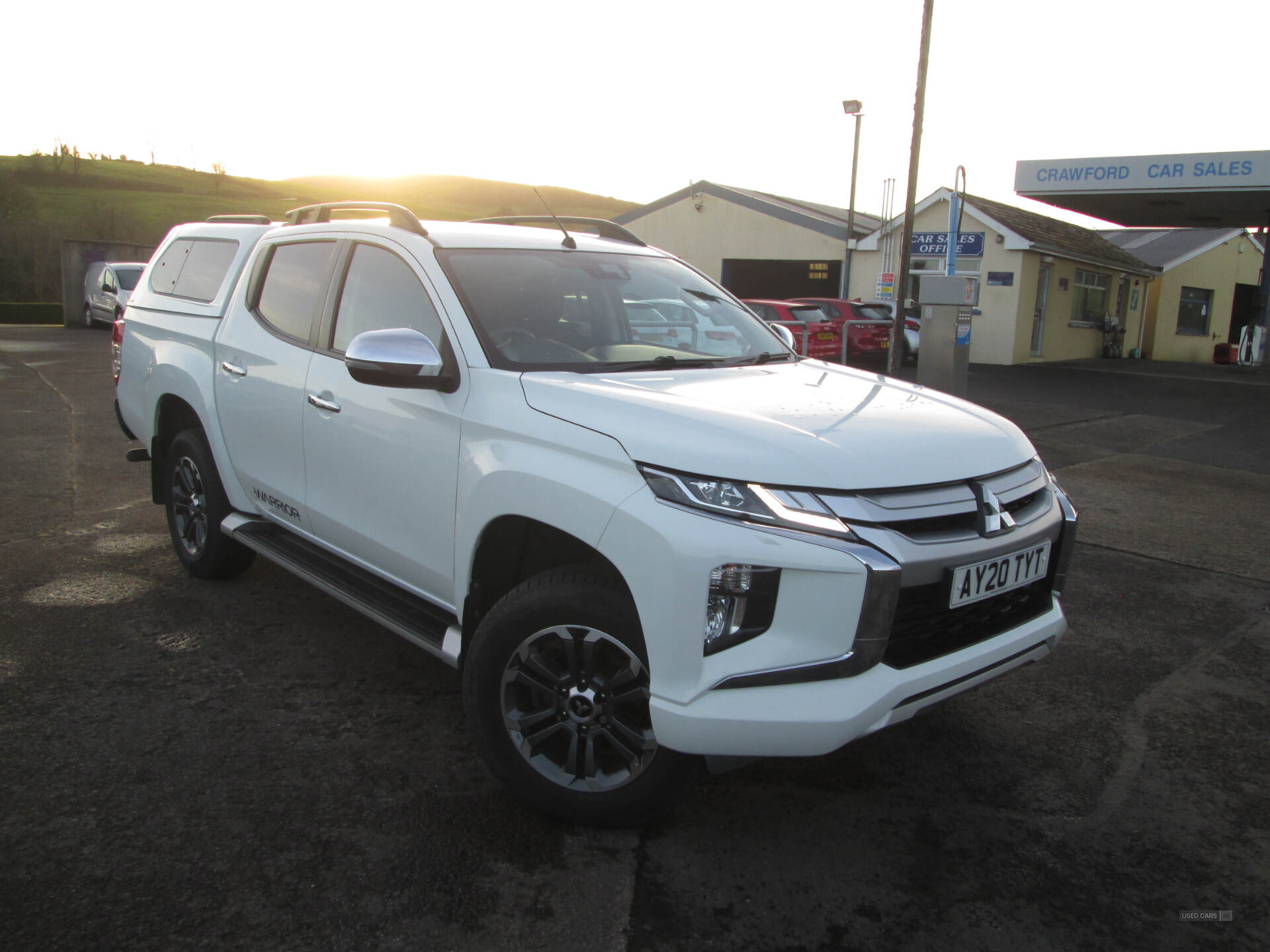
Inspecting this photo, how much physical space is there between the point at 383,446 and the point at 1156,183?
912 inches

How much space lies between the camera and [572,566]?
2.64 metres

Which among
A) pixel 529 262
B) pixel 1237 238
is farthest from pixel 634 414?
pixel 1237 238

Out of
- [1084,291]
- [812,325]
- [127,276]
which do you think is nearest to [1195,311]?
[1084,291]

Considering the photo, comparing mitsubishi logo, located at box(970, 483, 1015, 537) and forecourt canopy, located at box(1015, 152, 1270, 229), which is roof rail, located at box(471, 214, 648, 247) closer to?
mitsubishi logo, located at box(970, 483, 1015, 537)

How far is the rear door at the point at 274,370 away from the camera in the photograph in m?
3.81

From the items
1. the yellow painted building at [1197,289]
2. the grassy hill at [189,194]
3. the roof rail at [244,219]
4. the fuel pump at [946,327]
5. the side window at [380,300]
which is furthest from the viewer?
the grassy hill at [189,194]

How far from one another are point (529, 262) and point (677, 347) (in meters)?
0.64

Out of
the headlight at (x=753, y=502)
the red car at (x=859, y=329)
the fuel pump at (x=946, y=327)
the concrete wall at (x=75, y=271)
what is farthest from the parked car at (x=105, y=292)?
the headlight at (x=753, y=502)

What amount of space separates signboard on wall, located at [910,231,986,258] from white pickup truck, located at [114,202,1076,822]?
1299 centimetres

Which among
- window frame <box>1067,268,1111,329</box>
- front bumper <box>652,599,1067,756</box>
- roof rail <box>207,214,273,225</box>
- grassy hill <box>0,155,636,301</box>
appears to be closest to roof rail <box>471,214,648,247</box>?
roof rail <box>207,214,273,225</box>

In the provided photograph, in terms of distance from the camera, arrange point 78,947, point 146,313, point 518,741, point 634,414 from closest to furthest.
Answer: point 78,947, point 634,414, point 518,741, point 146,313

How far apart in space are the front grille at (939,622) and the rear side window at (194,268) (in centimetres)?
369

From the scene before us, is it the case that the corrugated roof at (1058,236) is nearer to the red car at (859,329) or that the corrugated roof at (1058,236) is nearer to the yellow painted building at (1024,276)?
the yellow painted building at (1024,276)

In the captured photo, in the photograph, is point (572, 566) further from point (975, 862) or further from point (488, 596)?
point (975, 862)
